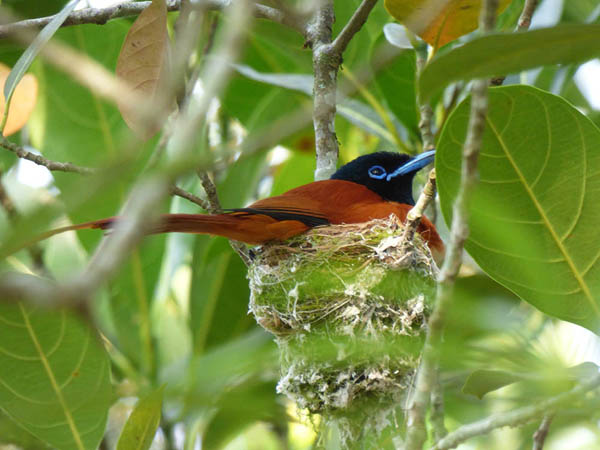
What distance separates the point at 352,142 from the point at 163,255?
1823 millimetres

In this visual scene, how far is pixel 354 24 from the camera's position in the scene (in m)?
2.96

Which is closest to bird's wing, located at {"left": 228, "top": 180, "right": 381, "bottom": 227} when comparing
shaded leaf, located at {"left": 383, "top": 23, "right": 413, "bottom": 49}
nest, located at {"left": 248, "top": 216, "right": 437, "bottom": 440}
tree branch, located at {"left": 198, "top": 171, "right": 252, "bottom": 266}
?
nest, located at {"left": 248, "top": 216, "right": 437, "bottom": 440}

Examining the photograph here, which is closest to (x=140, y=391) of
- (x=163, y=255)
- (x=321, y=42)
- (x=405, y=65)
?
(x=321, y=42)

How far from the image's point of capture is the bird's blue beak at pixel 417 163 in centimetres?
363

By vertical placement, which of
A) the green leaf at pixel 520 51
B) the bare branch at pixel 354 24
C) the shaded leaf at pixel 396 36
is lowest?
the shaded leaf at pixel 396 36

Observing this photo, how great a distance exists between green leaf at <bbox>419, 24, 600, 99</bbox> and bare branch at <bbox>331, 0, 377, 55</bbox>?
1.37 meters

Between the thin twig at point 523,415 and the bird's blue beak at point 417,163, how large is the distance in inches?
88.1

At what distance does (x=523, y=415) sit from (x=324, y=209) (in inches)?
96.0

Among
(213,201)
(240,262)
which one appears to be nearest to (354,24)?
(213,201)

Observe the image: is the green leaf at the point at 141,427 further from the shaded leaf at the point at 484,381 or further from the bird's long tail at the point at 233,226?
the shaded leaf at the point at 484,381

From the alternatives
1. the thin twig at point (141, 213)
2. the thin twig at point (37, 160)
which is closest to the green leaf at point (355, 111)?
the thin twig at point (37, 160)

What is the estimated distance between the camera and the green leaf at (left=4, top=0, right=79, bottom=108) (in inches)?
94.6

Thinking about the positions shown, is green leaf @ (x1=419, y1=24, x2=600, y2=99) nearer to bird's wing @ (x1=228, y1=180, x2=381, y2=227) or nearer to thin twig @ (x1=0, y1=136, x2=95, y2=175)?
thin twig @ (x1=0, y1=136, x2=95, y2=175)

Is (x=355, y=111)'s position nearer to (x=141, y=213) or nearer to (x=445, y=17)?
(x=445, y=17)
